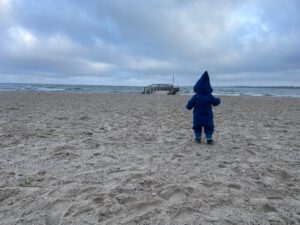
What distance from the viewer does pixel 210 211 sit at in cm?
308

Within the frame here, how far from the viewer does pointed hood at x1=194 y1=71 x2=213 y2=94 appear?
639 centimetres

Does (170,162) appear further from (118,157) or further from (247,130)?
(247,130)

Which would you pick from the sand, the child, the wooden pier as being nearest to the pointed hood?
the child

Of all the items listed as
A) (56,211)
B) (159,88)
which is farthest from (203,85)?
(159,88)

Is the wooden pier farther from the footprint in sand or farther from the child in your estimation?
the footprint in sand

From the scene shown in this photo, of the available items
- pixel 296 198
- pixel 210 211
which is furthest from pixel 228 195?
pixel 296 198

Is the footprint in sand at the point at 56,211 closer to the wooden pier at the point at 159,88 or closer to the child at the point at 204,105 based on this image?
the child at the point at 204,105

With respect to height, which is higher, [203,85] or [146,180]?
[203,85]

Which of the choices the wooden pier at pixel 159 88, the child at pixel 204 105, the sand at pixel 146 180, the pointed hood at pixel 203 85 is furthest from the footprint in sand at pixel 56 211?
the wooden pier at pixel 159 88

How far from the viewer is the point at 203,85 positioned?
642 cm

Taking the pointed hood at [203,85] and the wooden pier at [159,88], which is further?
the wooden pier at [159,88]

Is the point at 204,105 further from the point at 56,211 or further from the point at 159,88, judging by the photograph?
the point at 159,88

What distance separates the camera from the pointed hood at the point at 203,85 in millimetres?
6387

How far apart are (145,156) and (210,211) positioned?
2353mm
